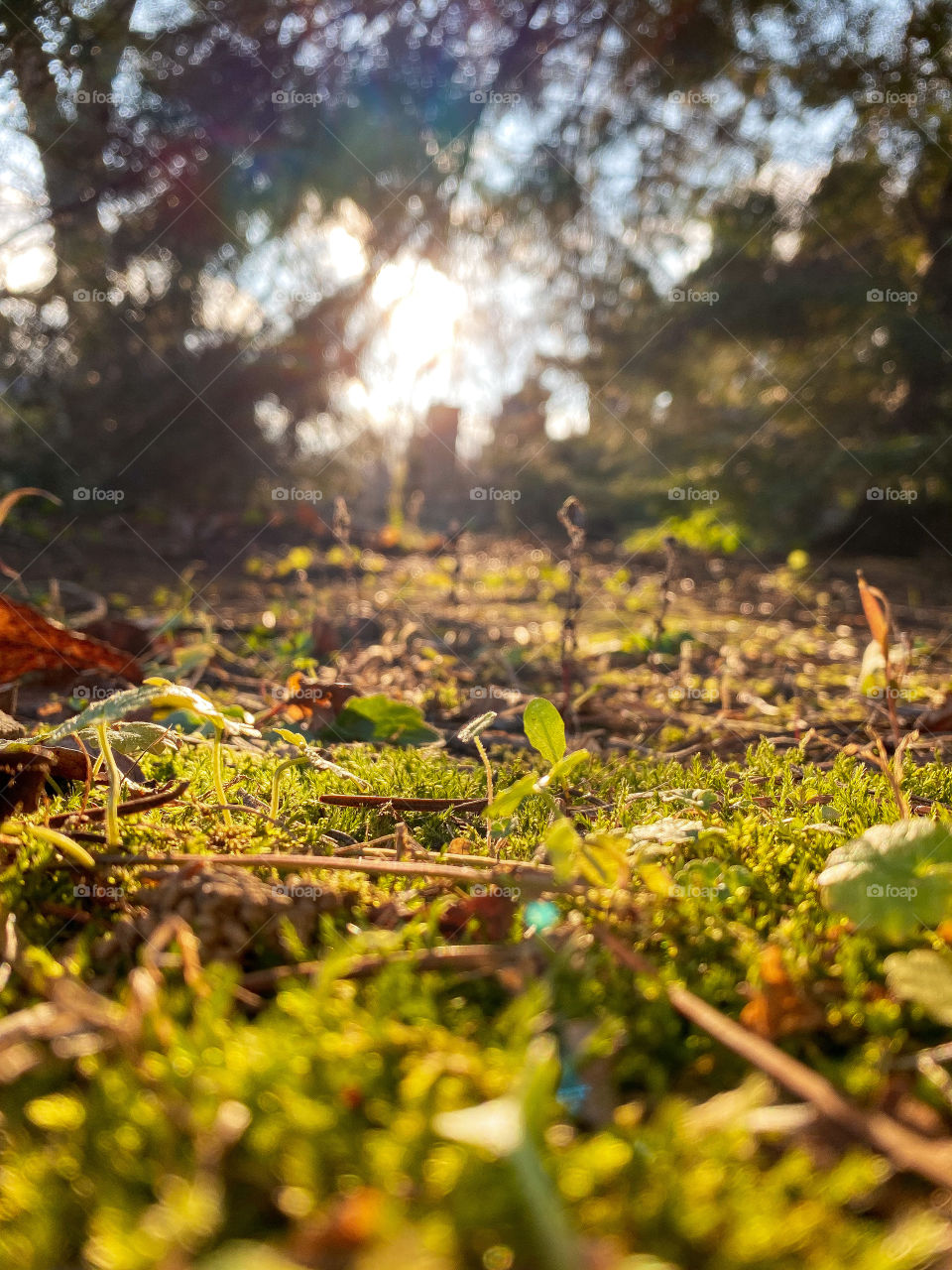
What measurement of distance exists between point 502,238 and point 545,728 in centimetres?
653

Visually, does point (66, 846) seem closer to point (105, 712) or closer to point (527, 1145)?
point (105, 712)

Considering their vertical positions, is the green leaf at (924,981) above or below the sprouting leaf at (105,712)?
below

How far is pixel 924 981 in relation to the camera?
0.77 m

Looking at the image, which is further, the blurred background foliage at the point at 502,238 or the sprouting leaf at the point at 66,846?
the blurred background foliage at the point at 502,238

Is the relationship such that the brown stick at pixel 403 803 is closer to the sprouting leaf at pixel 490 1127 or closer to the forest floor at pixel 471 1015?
the forest floor at pixel 471 1015

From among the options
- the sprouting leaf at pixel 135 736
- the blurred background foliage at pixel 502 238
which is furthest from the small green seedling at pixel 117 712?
the blurred background foliage at pixel 502 238

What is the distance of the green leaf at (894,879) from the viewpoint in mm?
825

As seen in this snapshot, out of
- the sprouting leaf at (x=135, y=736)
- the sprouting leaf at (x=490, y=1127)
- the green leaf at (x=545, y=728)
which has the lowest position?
the sprouting leaf at (x=490, y=1127)

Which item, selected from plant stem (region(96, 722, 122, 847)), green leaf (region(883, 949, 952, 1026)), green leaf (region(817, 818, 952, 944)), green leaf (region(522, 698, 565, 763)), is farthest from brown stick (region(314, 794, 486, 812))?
green leaf (region(883, 949, 952, 1026))

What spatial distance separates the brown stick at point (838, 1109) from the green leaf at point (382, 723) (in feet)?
4.30

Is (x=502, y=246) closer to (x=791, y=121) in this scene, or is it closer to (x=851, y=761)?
(x=791, y=121)

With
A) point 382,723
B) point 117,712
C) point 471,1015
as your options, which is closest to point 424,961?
point 471,1015

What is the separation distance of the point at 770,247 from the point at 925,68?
1361 millimetres

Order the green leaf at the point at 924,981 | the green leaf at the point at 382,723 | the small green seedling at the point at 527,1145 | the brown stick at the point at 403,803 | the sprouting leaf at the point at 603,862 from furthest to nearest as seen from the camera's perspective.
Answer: the green leaf at the point at 382,723 → the brown stick at the point at 403,803 → the sprouting leaf at the point at 603,862 → the green leaf at the point at 924,981 → the small green seedling at the point at 527,1145
